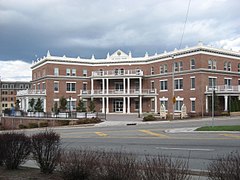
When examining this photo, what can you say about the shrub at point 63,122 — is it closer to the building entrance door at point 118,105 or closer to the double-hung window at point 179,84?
the building entrance door at point 118,105

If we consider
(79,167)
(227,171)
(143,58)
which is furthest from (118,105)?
(227,171)

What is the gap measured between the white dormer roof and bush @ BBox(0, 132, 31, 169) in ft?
196

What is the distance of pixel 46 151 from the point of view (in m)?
7.79

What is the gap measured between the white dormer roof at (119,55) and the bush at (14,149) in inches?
2350

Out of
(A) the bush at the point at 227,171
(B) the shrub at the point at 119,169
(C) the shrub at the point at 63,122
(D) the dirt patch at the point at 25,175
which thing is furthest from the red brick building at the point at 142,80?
(A) the bush at the point at 227,171

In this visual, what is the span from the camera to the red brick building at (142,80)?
168ft

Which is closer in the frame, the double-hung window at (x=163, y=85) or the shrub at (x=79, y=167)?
the shrub at (x=79, y=167)

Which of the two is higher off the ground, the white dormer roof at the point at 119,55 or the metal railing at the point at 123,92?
the white dormer roof at the point at 119,55

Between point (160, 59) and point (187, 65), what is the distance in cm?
795

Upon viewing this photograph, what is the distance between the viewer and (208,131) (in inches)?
882

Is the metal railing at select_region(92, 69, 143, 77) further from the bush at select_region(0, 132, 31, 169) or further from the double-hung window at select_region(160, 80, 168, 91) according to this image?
the bush at select_region(0, 132, 31, 169)

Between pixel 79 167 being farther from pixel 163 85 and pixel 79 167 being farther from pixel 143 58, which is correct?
pixel 143 58

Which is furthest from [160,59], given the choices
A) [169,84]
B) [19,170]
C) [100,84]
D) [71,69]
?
[19,170]

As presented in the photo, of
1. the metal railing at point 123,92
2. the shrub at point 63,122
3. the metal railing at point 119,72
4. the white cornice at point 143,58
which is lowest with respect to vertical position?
the shrub at point 63,122
